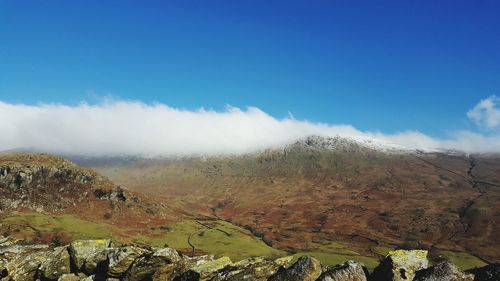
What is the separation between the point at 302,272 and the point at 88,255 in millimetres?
13027

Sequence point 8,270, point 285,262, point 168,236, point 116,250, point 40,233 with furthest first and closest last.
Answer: point 168,236 < point 40,233 < point 8,270 < point 116,250 < point 285,262

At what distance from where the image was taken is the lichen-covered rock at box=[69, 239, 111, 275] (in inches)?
1025

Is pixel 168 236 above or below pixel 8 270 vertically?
below

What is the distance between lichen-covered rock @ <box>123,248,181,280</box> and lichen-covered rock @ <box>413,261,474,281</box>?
1252 centimetres

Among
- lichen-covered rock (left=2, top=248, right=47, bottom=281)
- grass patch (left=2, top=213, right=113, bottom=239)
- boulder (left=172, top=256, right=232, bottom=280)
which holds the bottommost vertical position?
grass patch (left=2, top=213, right=113, bottom=239)

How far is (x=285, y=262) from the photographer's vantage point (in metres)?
22.9

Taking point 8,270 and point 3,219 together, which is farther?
point 3,219

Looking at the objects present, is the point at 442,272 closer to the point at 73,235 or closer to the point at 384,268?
the point at 384,268

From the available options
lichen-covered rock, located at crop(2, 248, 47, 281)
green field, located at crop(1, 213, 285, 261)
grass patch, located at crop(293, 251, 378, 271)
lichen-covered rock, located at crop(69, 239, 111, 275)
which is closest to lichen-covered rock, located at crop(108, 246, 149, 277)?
lichen-covered rock, located at crop(69, 239, 111, 275)

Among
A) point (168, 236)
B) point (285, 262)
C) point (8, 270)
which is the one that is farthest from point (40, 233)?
point (285, 262)

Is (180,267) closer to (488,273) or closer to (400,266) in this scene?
(400,266)

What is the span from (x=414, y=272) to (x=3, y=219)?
194 metres

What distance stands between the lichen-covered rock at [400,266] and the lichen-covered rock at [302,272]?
315 centimetres

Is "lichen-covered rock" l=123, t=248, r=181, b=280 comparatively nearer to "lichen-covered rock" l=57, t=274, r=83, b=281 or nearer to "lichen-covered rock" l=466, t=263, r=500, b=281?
"lichen-covered rock" l=57, t=274, r=83, b=281
